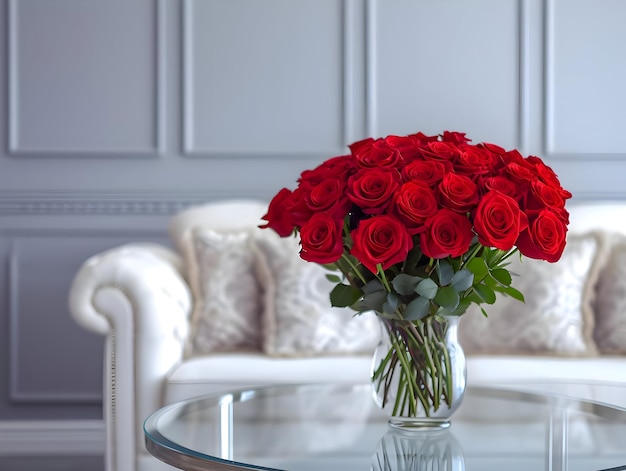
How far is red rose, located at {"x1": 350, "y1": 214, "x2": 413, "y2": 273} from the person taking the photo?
96cm

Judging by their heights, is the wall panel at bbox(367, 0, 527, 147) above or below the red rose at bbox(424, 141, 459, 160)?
above

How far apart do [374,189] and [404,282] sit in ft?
0.46

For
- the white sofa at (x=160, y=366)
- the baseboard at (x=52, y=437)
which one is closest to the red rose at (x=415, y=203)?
the white sofa at (x=160, y=366)

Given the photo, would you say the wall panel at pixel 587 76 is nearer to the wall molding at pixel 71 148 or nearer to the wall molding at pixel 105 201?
the wall molding at pixel 105 201

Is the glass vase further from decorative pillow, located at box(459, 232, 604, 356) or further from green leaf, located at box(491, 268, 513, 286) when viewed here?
decorative pillow, located at box(459, 232, 604, 356)

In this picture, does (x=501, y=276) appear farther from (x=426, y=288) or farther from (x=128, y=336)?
(x=128, y=336)

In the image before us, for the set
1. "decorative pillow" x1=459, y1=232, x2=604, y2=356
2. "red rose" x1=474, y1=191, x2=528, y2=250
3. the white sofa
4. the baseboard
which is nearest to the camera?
"red rose" x1=474, y1=191, x2=528, y2=250

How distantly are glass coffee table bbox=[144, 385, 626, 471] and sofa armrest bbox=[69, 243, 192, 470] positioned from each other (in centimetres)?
55

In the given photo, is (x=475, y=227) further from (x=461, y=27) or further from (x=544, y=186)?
(x=461, y=27)

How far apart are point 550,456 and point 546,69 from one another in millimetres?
2031

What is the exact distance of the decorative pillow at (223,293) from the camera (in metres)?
2.16

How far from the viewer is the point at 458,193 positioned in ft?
3.16

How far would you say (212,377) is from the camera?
1.95m

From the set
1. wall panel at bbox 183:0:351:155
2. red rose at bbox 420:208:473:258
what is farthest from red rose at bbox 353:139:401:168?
wall panel at bbox 183:0:351:155
